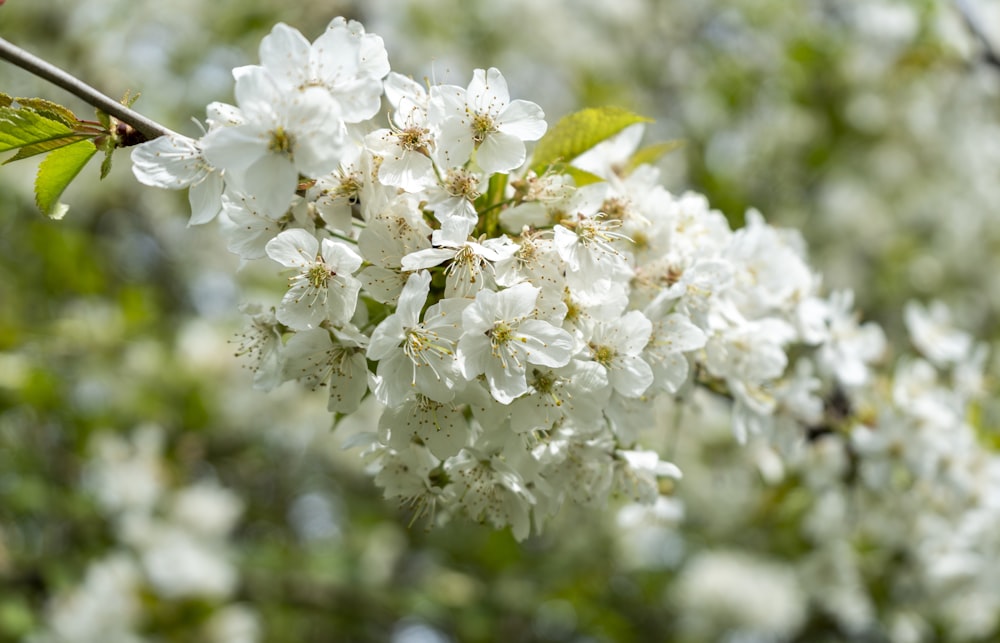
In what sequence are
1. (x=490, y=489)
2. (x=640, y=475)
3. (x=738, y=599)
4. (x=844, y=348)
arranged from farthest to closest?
(x=738, y=599)
(x=844, y=348)
(x=640, y=475)
(x=490, y=489)

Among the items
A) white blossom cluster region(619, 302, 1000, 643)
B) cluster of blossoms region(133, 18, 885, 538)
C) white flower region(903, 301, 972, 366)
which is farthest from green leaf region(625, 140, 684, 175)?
white flower region(903, 301, 972, 366)

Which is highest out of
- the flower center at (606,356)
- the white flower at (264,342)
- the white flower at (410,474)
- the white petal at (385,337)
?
the white petal at (385,337)

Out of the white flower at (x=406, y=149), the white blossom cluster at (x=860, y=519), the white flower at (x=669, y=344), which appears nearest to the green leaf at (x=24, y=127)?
the white flower at (x=406, y=149)

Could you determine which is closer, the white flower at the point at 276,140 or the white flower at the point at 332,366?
the white flower at the point at 276,140

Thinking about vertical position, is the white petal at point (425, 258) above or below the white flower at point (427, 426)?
above

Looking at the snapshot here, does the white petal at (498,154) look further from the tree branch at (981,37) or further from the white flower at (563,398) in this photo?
the tree branch at (981,37)

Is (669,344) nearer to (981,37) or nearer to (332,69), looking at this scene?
(332,69)

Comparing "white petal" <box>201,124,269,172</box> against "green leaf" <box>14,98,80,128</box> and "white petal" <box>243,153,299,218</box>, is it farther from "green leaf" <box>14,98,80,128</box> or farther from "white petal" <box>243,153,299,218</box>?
"green leaf" <box>14,98,80,128</box>

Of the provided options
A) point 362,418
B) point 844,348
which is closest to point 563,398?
point 844,348
